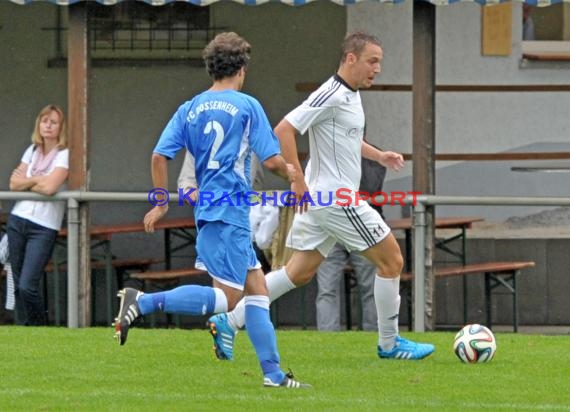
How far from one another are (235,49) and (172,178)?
6.95m

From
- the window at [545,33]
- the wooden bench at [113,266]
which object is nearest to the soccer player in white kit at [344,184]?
the wooden bench at [113,266]

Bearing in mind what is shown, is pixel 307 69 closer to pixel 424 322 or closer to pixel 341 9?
A: pixel 341 9

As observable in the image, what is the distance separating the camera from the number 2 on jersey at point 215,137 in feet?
28.1

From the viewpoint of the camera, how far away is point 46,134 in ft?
44.0

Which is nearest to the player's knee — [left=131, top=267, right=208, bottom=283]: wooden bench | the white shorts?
the white shorts

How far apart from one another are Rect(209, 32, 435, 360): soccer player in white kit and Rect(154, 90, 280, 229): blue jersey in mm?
1148

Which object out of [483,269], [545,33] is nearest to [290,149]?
[483,269]

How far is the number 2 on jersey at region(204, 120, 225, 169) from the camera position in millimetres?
8570

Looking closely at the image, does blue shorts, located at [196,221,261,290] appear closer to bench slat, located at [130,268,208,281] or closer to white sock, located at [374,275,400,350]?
white sock, located at [374,275,400,350]

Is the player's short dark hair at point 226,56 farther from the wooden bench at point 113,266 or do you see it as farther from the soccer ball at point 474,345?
the wooden bench at point 113,266

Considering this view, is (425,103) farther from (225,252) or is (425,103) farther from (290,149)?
(225,252)

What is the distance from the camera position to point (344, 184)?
9977 millimetres

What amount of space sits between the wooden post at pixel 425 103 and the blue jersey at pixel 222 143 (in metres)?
4.35

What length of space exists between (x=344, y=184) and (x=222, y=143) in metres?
1.54
